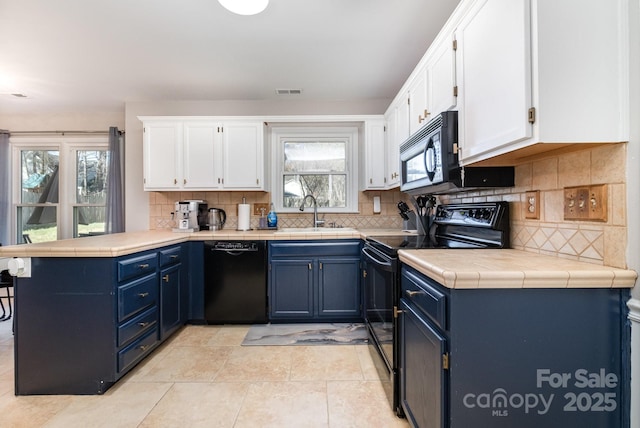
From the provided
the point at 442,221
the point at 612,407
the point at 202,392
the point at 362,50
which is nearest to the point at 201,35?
the point at 362,50

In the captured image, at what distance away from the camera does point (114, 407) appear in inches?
68.0

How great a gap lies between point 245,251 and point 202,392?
48.4 inches

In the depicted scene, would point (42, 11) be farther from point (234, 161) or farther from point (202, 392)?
point (202, 392)

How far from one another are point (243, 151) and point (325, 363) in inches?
85.2

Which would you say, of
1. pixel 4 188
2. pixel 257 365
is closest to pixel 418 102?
pixel 257 365

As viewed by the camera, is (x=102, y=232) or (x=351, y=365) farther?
(x=102, y=232)

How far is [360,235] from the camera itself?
2.81 metres

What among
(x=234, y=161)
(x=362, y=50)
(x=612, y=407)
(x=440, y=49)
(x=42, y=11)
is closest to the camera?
(x=612, y=407)

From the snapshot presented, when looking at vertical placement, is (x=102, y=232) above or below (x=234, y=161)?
below

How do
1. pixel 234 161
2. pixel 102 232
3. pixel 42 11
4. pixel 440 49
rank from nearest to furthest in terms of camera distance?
pixel 440 49 < pixel 42 11 < pixel 234 161 < pixel 102 232

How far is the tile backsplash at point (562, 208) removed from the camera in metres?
1.08

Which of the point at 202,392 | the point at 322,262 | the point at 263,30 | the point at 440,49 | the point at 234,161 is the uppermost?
the point at 263,30

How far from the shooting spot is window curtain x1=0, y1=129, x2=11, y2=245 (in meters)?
3.83

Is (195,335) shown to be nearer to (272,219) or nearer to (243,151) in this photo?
(272,219)
